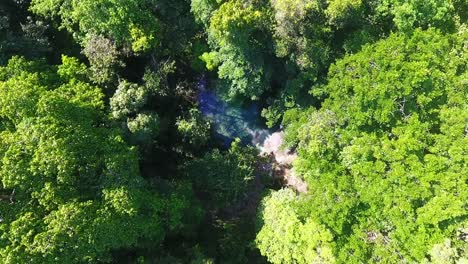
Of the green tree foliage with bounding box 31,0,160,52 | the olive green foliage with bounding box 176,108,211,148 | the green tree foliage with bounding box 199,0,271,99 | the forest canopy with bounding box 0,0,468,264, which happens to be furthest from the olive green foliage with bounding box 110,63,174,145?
the green tree foliage with bounding box 199,0,271,99

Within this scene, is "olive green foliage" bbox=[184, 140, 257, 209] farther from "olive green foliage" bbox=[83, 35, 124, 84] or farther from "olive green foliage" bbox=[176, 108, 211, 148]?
"olive green foliage" bbox=[83, 35, 124, 84]

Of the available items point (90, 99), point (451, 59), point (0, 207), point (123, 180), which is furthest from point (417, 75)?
point (0, 207)

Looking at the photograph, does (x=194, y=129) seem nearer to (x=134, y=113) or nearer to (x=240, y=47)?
(x=134, y=113)

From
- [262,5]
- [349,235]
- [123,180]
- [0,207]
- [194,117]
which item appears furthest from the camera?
[194,117]

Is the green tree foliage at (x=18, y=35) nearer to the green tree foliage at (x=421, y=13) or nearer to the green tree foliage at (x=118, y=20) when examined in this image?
the green tree foliage at (x=118, y=20)

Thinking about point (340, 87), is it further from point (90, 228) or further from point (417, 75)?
point (90, 228)

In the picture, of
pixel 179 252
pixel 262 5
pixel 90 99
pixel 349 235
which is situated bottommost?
pixel 179 252
